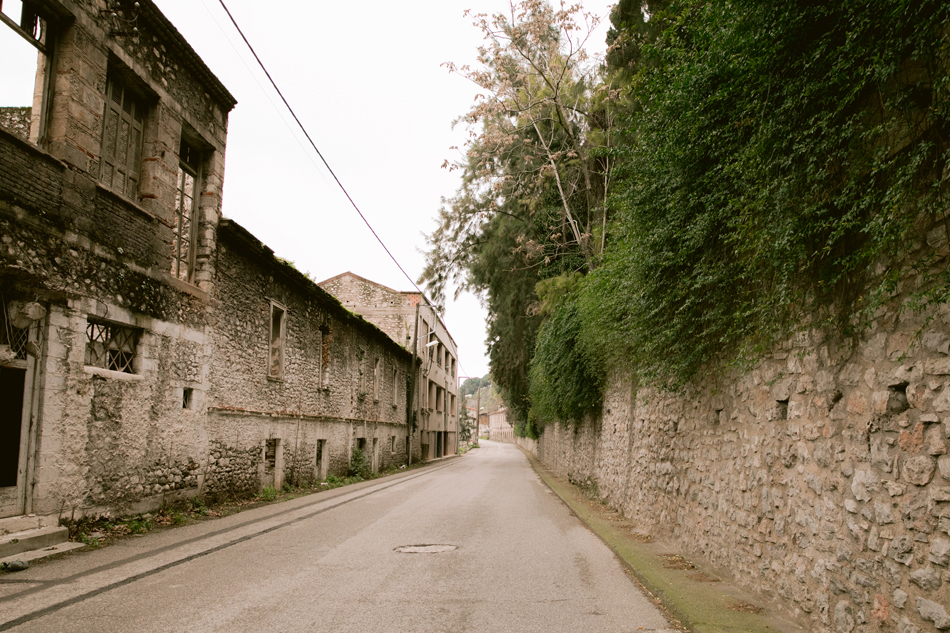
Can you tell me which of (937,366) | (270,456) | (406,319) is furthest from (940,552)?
(406,319)

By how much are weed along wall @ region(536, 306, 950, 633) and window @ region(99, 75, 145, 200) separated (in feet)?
28.6

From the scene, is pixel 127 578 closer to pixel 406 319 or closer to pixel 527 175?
pixel 527 175

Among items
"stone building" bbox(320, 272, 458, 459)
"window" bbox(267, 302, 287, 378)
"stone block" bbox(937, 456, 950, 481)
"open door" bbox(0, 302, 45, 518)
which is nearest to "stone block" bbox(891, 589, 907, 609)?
"stone block" bbox(937, 456, 950, 481)

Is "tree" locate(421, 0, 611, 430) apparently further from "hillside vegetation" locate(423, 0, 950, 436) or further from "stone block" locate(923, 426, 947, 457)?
"stone block" locate(923, 426, 947, 457)

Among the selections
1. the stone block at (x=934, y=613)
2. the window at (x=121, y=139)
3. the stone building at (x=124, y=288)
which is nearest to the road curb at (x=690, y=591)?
the stone block at (x=934, y=613)

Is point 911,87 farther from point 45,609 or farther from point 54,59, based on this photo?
point 54,59

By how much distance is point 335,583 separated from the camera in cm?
545

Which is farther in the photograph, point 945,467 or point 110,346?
point 110,346

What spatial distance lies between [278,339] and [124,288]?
20.2ft

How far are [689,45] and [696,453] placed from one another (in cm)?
454

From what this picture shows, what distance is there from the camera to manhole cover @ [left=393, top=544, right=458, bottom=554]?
701 centimetres

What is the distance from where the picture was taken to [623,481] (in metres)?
10.7

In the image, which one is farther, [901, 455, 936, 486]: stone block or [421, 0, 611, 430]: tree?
[421, 0, 611, 430]: tree

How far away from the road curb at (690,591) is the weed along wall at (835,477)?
165mm
